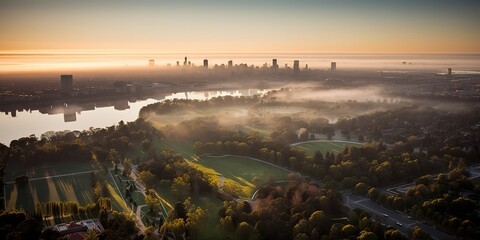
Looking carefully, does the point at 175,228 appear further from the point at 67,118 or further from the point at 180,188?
the point at 67,118

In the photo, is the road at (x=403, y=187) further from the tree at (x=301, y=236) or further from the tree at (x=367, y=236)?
the tree at (x=301, y=236)

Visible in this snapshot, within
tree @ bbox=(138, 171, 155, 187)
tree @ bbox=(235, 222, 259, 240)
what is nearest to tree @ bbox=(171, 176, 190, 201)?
tree @ bbox=(138, 171, 155, 187)

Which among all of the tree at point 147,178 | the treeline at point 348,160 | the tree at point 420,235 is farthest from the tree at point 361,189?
the tree at point 147,178

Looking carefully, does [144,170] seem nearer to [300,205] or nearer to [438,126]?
[300,205]

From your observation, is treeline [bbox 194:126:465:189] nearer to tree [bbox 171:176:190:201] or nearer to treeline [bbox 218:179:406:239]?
treeline [bbox 218:179:406:239]

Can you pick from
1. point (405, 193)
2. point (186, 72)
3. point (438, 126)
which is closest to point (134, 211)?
point (405, 193)

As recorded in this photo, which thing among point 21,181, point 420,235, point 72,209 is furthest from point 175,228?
point 21,181
